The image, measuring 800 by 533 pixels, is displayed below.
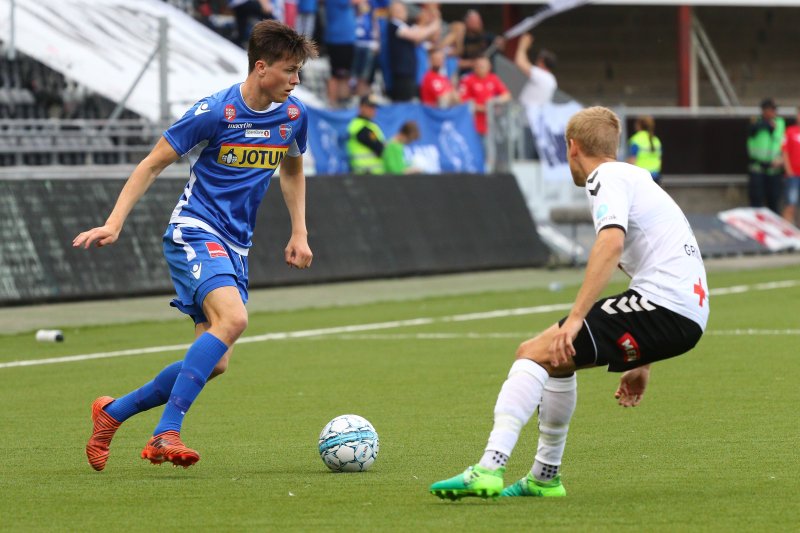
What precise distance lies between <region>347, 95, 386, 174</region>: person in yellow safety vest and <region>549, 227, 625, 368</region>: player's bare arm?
15.7 m

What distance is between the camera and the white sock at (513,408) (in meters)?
6.39

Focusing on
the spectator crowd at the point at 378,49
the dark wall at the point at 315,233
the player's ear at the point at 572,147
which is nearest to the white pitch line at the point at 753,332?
the dark wall at the point at 315,233

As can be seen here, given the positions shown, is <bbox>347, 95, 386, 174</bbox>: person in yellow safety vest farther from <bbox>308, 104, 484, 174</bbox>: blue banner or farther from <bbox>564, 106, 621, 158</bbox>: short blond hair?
<bbox>564, 106, 621, 158</bbox>: short blond hair

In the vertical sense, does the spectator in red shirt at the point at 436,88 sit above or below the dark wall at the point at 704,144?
above

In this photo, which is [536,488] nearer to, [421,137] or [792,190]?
[421,137]

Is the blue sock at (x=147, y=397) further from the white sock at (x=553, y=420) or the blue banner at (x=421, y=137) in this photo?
the blue banner at (x=421, y=137)

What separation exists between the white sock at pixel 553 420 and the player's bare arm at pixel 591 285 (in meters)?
0.34

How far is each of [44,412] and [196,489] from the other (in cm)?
336

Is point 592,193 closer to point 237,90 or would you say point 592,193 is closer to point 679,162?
point 237,90

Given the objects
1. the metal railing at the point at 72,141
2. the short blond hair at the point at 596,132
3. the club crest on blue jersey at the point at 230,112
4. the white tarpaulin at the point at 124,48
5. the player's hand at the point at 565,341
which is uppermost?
the short blond hair at the point at 596,132

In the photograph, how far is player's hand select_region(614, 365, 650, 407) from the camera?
691 cm

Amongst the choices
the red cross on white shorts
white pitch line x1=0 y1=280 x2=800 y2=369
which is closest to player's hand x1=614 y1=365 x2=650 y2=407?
the red cross on white shorts

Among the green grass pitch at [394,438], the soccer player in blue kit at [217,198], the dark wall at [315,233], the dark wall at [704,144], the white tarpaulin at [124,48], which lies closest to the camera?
the green grass pitch at [394,438]

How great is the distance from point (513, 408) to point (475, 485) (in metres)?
0.35
